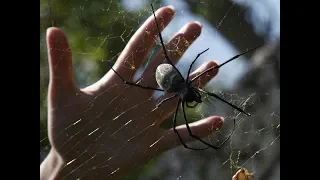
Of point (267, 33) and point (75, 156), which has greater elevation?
point (75, 156)

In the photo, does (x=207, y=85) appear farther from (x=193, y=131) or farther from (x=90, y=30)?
(x=90, y=30)

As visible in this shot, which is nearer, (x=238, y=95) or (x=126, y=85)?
(x=126, y=85)

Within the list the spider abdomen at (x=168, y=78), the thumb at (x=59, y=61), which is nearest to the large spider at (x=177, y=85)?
the spider abdomen at (x=168, y=78)

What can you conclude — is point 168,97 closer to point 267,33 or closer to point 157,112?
point 157,112

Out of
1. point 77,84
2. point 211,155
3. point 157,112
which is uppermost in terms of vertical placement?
point 77,84

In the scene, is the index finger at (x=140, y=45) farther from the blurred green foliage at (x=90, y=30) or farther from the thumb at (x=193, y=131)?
the thumb at (x=193, y=131)
